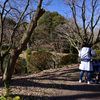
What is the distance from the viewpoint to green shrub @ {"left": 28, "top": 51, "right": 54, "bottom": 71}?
317 inches

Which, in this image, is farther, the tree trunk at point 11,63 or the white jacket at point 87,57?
the tree trunk at point 11,63

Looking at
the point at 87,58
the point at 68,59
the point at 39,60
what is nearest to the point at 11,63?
the point at 87,58

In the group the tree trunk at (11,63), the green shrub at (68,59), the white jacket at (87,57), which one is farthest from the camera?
the green shrub at (68,59)

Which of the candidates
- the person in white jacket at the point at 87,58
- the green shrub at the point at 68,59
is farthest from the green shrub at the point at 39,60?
the person in white jacket at the point at 87,58

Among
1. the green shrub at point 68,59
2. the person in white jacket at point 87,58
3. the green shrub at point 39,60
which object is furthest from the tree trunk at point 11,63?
the green shrub at point 68,59

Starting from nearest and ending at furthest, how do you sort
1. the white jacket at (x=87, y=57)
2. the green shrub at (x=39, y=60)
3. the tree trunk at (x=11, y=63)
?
the white jacket at (x=87, y=57) → the tree trunk at (x=11, y=63) → the green shrub at (x=39, y=60)

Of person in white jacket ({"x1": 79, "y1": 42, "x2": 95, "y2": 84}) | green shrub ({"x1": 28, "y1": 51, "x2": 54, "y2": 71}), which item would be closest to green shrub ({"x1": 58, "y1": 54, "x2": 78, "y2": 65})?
green shrub ({"x1": 28, "y1": 51, "x2": 54, "y2": 71})

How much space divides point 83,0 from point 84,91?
5746 mm

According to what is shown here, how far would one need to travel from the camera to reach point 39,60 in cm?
806

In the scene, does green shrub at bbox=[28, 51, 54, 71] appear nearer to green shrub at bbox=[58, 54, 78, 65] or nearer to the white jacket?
green shrub at bbox=[58, 54, 78, 65]

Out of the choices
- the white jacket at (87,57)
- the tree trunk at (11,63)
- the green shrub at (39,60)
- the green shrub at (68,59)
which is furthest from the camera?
the green shrub at (68,59)

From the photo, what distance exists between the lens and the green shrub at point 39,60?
26.4 ft

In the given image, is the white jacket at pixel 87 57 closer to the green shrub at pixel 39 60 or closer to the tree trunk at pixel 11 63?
the tree trunk at pixel 11 63

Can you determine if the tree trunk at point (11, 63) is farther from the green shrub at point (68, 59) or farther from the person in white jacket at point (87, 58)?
the green shrub at point (68, 59)
